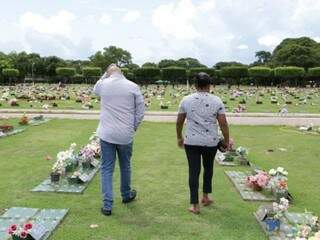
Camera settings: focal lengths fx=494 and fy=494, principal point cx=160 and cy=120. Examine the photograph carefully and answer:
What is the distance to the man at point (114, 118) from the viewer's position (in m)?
7.27

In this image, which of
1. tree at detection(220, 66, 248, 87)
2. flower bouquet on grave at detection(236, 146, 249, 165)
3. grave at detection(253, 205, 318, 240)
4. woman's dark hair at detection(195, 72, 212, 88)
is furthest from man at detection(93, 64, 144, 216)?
tree at detection(220, 66, 248, 87)

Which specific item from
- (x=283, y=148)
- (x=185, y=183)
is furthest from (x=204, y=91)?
(x=283, y=148)

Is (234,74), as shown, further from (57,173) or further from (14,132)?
(57,173)

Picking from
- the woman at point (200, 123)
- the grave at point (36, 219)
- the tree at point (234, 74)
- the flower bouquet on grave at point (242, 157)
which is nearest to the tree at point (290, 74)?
the tree at point (234, 74)

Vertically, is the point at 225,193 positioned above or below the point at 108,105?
below

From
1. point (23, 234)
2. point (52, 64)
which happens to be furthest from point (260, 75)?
point (23, 234)

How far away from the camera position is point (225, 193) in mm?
8703

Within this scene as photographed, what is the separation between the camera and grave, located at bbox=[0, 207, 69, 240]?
20.7 feet

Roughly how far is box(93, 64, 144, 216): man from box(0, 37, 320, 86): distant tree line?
6133 centimetres

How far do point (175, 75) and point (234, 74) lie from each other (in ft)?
32.1

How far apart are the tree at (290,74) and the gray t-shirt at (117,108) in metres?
73.1

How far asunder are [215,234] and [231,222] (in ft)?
1.98

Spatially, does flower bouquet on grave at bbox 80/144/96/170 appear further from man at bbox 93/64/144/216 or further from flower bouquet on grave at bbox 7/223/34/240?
flower bouquet on grave at bbox 7/223/34/240

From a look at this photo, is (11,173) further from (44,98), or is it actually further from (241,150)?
(44,98)
